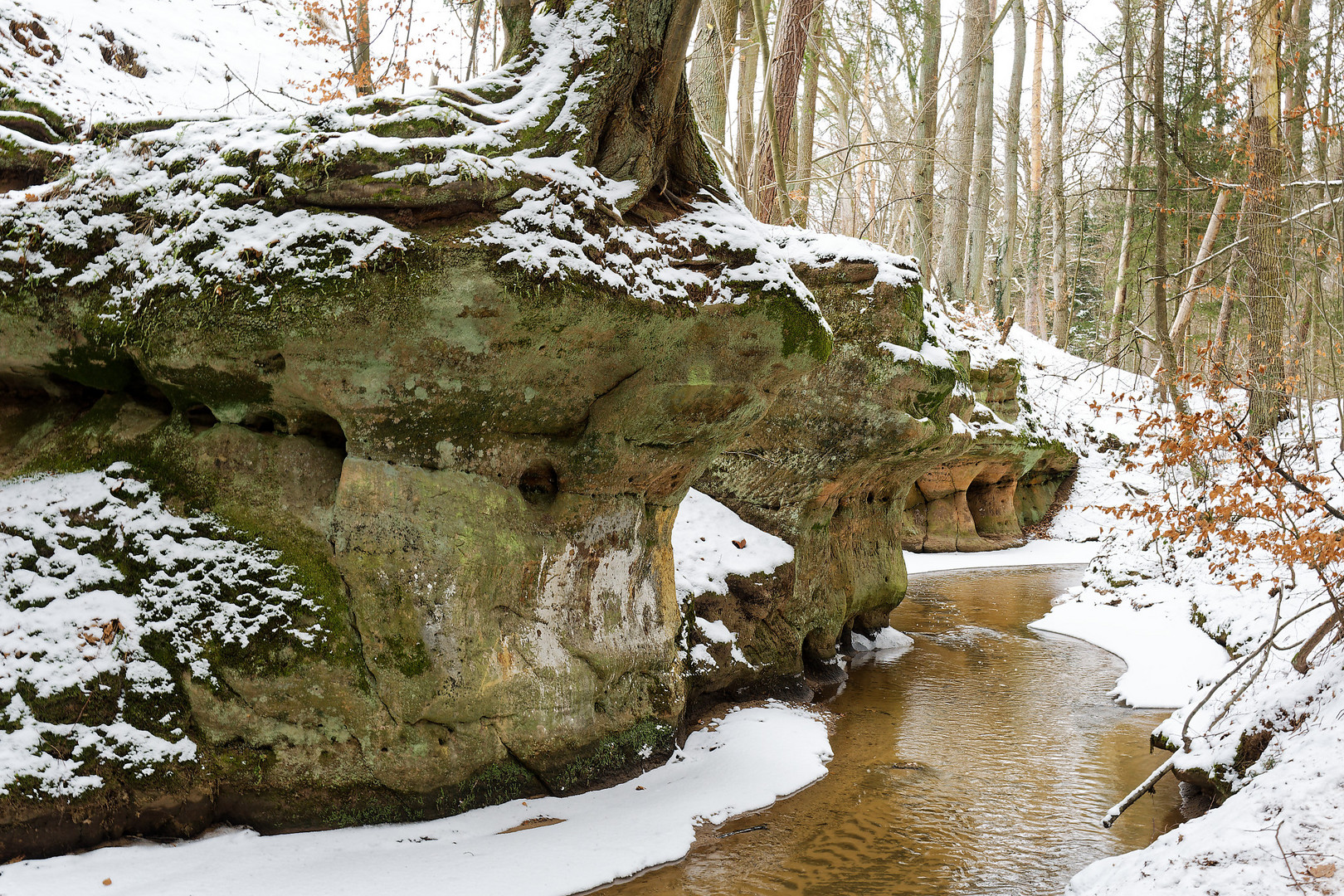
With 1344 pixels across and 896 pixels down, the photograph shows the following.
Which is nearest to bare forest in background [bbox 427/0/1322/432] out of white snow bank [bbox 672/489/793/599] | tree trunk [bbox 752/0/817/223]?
tree trunk [bbox 752/0/817/223]

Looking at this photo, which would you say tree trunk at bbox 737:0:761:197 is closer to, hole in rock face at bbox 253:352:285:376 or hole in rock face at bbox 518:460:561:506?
hole in rock face at bbox 518:460:561:506

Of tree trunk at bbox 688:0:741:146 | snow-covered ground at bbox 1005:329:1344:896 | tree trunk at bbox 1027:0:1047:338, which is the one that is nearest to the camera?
snow-covered ground at bbox 1005:329:1344:896

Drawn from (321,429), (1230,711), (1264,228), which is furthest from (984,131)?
(321,429)

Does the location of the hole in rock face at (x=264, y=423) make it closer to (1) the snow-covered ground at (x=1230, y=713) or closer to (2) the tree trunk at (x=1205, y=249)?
(1) the snow-covered ground at (x=1230, y=713)

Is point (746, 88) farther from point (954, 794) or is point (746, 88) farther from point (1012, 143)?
point (1012, 143)

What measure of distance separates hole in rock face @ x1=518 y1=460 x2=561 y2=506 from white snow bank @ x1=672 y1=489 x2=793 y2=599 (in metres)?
2.14

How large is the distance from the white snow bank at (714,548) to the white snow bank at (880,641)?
2772mm

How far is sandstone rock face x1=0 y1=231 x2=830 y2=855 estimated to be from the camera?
4.91 metres

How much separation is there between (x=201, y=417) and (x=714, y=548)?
4.76 meters

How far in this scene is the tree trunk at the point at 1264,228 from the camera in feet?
38.2

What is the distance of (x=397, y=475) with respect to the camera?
534 cm

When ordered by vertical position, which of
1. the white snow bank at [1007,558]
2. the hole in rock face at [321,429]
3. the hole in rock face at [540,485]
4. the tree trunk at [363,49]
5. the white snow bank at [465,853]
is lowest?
the white snow bank at [1007,558]

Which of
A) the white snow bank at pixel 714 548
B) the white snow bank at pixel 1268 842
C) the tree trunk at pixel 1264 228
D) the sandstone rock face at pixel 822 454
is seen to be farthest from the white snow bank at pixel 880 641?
the white snow bank at pixel 1268 842

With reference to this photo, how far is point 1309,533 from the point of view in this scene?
5.18m
